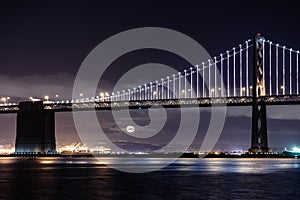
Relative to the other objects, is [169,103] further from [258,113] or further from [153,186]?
[153,186]

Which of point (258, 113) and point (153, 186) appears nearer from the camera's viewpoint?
→ point (153, 186)

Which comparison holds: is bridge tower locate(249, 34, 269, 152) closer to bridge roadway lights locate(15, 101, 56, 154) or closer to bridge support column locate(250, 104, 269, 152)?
bridge support column locate(250, 104, 269, 152)

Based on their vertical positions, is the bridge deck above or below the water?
above

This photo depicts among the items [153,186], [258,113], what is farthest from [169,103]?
[153,186]

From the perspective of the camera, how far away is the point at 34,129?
9156cm

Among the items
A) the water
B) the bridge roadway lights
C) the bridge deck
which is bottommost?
the water

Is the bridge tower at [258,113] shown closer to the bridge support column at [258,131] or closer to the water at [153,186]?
the bridge support column at [258,131]

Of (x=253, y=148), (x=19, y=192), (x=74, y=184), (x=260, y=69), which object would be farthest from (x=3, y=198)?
(x=260, y=69)

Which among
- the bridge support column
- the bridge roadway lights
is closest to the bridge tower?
the bridge support column

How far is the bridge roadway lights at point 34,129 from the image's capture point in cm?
9200

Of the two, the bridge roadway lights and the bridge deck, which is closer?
the bridge deck

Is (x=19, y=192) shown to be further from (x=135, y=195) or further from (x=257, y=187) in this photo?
(x=257, y=187)

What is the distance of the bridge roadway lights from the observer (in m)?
92.0

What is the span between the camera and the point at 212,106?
83.9 metres
